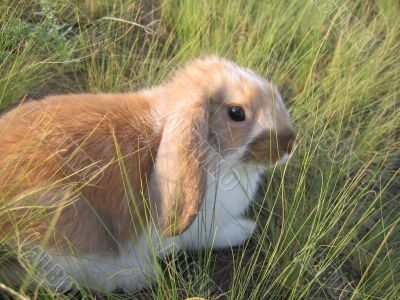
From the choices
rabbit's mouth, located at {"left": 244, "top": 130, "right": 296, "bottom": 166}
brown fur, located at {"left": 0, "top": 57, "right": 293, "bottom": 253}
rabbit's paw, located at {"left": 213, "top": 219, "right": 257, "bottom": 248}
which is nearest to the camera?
brown fur, located at {"left": 0, "top": 57, "right": 293, "bottom": 253}

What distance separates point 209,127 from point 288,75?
107 cm

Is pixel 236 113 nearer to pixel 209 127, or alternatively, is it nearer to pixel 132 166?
pixel 209 127

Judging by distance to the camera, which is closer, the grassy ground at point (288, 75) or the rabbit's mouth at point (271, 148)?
the rabbit's mouth at point (271, 148)

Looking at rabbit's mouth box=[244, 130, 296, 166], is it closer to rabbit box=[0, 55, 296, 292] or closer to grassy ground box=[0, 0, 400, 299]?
rabbit box=[0, 55, 296, 292]

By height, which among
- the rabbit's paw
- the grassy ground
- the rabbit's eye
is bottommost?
the rabbit's paw

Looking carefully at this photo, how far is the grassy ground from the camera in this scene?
6.96 ft

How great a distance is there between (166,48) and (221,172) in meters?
1.09

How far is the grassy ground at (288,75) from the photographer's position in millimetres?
2121

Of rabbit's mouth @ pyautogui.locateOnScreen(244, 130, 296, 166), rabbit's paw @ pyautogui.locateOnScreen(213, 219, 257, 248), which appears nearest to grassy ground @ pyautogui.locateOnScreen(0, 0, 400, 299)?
rabbit's paw @ pyautogui.locateOnScreen(213, 219, 257, 248)

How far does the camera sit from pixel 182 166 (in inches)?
65.6

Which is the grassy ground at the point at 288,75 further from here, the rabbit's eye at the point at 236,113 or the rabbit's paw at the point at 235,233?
the rabbit's eye at the point at 236,113

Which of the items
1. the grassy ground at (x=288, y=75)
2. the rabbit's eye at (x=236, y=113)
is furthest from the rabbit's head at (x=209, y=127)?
the grassy ground at (x=288, y=75)

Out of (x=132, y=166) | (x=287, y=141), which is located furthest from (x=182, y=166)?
(x=287, y=141)

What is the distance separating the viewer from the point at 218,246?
2102mm
